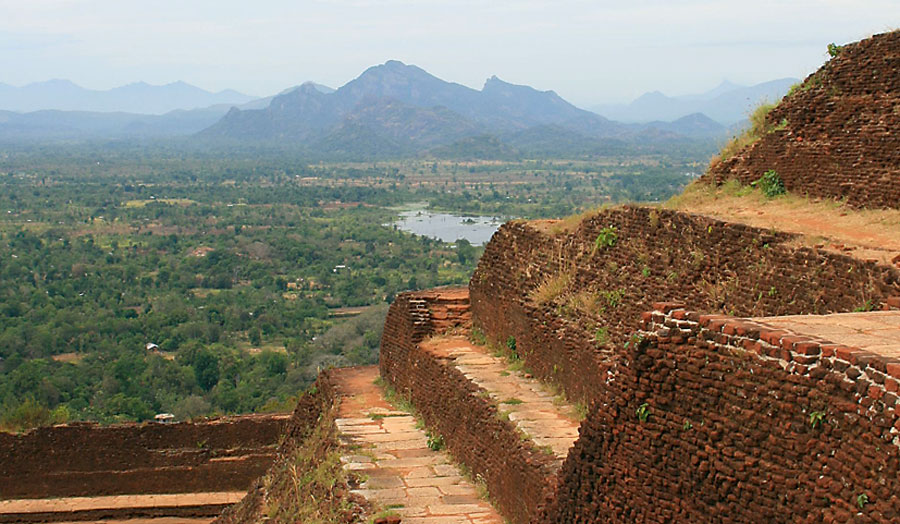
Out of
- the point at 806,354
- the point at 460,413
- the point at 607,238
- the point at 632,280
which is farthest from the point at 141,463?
the point at 806,354

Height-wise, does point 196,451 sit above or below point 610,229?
below

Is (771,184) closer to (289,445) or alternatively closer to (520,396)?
(520,396)

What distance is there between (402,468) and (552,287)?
2.58m

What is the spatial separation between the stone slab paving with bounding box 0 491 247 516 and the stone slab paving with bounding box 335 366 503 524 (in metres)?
4.78

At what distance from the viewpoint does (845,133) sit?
11.4m

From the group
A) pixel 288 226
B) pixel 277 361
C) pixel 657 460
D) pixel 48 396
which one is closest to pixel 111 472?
pixel 657 460

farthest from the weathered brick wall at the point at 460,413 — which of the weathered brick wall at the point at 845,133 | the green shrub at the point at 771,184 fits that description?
the weathered brick wall at the point at 845,133

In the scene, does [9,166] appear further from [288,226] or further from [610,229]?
[610,229]

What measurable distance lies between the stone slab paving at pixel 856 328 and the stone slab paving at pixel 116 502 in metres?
13.8

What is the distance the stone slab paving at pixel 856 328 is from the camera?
6133 mm

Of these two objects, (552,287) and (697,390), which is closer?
(697,390)

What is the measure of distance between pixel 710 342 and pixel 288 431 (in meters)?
11.0

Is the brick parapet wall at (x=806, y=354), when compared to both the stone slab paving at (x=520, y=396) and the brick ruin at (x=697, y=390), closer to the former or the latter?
the brick ruin at (x=697, y=390)

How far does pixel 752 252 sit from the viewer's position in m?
9.49
